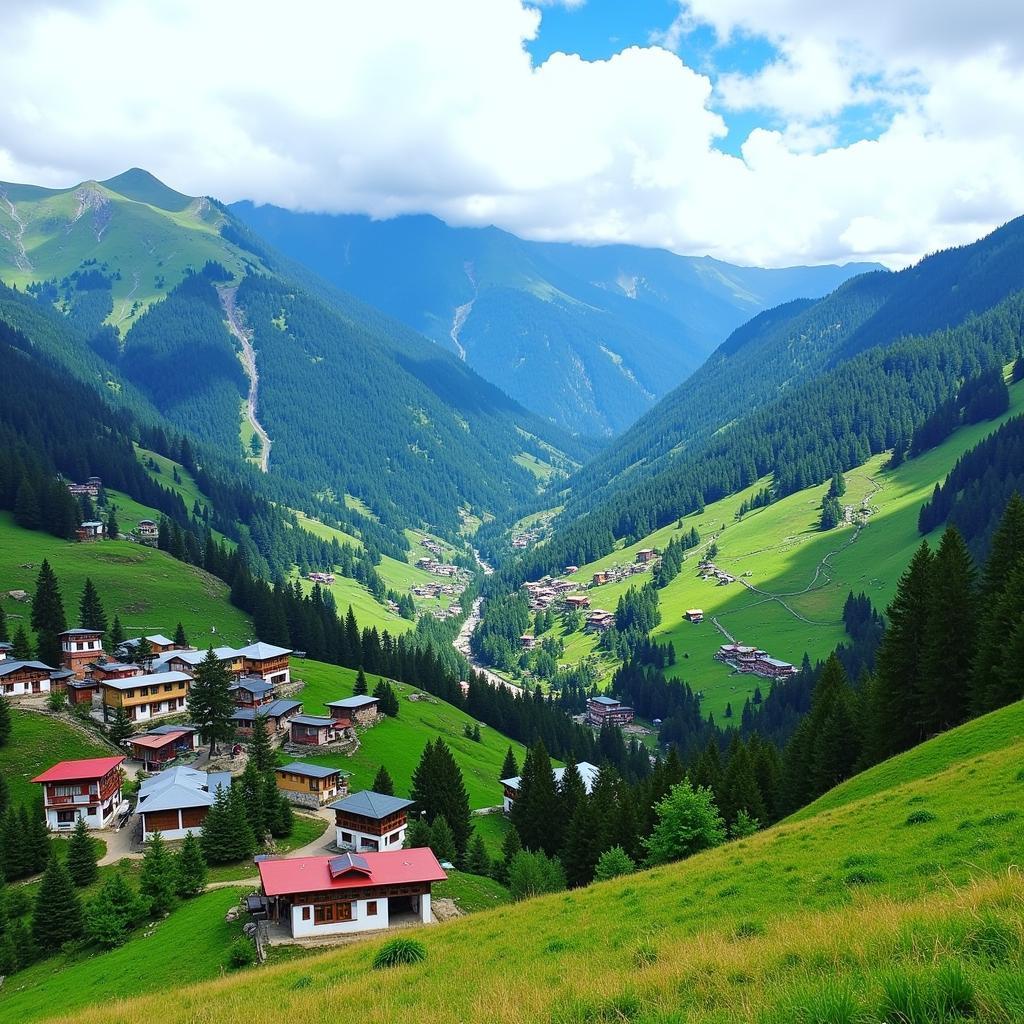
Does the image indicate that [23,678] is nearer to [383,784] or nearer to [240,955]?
[383,784]

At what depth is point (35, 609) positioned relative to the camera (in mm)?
117250

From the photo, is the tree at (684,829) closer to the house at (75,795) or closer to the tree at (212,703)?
the house at (75,795)

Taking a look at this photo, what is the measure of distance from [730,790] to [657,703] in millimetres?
120592

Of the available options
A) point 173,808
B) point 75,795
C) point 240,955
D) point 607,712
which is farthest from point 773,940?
point 607,712

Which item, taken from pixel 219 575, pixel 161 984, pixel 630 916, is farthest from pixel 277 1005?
pixel 219 575

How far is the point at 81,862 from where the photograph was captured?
61.3 meters

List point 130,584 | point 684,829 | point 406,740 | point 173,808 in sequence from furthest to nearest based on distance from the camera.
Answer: point 130,584 → point 406,740 → point 173,808 → point 684,829

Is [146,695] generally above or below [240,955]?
above

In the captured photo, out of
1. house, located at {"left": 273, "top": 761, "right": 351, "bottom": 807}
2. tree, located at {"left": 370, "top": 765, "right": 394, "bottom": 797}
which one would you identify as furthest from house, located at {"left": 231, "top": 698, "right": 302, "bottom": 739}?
tree, located at {"left": 370, "top": 765, "right": 394, "bottom": 797}

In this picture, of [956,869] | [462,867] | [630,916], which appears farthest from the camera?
[462,867]

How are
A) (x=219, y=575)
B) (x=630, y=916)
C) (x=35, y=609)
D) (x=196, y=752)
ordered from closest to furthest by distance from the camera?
(x=630, y=916) < (x=196, y=752) < (x=35, y=609) < (x=219, y=575)

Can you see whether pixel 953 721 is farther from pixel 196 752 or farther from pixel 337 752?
pixel 196 752

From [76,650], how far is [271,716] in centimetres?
3203

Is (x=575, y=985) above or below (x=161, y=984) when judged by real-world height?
above
